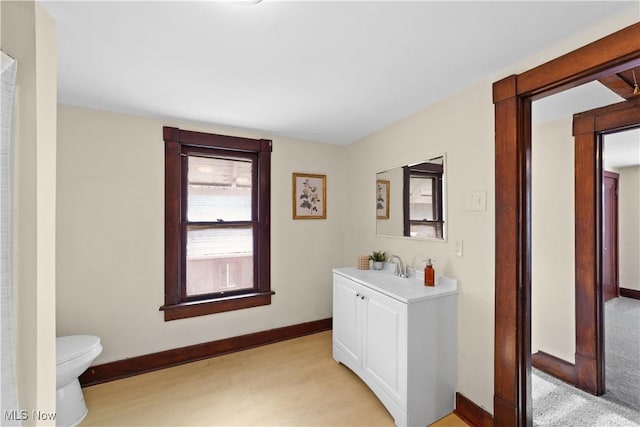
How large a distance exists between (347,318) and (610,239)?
4.88 meters

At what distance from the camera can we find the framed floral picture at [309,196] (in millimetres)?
3082

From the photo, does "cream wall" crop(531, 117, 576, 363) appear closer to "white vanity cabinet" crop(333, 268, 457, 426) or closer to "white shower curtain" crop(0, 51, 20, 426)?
"white vanity cabinet" crop(333, 268, 457, 426)

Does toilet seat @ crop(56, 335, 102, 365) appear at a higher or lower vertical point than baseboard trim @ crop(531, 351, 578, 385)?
higher

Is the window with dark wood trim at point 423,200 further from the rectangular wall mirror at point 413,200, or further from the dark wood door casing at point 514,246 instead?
the dark wood door casing at point 514,246

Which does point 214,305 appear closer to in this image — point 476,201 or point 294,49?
point 294,49

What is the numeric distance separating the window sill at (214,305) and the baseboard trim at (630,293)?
232 inches

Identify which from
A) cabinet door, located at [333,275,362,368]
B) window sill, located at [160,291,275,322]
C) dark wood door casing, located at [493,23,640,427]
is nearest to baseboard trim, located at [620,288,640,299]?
dark wood door casing, located at [493,23,640,427]

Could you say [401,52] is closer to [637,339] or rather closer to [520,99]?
[520,99]

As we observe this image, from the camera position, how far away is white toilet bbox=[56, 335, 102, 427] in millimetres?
1719

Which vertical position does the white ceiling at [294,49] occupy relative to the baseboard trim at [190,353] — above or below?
above

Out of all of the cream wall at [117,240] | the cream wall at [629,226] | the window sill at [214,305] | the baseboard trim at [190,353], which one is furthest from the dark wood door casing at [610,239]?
the cream wall at [117,240]

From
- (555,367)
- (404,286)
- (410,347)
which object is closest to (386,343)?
(410,347)

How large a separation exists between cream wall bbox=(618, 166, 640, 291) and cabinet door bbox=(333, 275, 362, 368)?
516 cm

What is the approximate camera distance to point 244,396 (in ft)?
6.70
